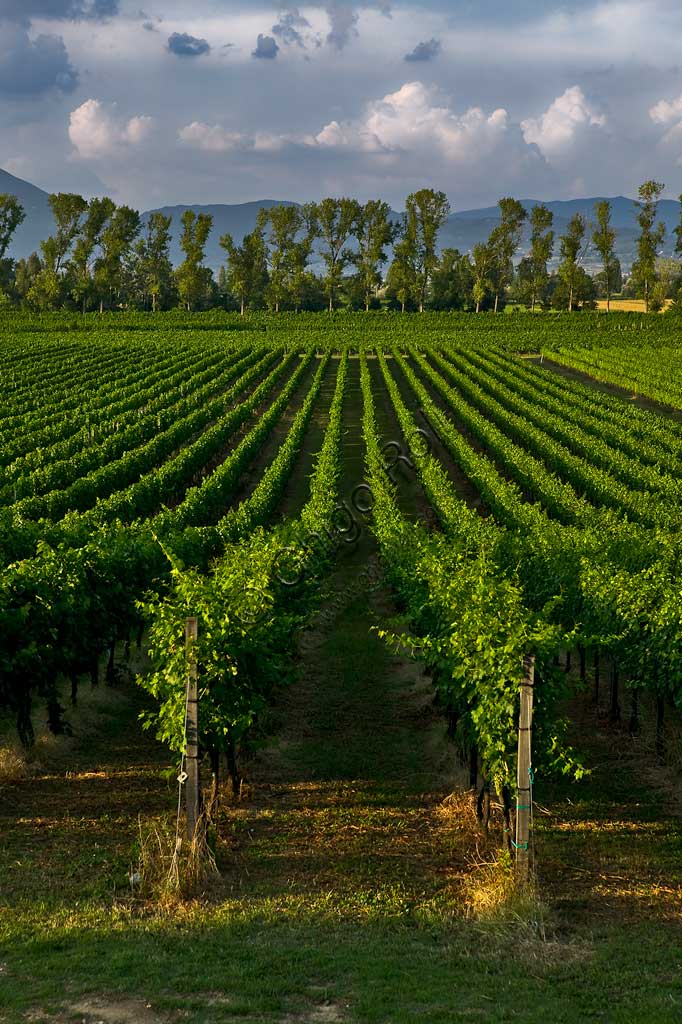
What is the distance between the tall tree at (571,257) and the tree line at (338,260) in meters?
0.13

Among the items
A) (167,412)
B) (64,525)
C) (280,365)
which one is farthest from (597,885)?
(280,365)

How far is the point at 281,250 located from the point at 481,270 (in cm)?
2647

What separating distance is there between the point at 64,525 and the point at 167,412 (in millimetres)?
25683

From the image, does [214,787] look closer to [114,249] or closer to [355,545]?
[355,545]

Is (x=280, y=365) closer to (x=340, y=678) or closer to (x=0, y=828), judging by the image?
(x=340, y=678)

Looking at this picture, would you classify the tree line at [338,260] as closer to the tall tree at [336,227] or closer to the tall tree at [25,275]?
the tall tree at [336,227]

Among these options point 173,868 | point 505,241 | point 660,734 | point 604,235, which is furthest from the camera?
point 505,241

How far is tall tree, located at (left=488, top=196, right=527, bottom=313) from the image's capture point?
116m

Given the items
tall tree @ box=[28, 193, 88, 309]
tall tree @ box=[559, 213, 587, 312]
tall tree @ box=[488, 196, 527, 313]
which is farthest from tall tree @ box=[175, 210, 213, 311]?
tall tree @ box=[559, 213, 587, 312]

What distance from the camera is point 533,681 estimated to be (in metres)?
9.98

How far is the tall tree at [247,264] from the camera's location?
118 meters

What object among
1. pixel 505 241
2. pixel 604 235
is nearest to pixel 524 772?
pixel 604 235

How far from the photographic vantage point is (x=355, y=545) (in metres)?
26.5

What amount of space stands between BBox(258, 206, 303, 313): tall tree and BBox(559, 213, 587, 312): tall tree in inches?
1330
